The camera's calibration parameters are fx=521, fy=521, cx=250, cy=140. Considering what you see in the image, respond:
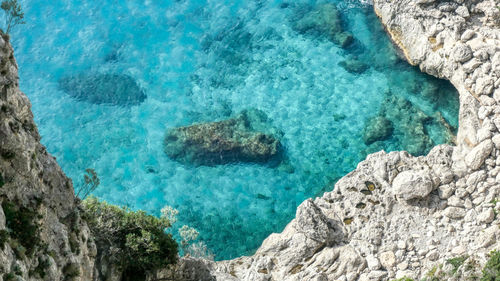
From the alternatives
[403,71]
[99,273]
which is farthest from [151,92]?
[99,273]

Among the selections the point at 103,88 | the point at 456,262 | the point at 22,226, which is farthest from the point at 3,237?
the point at 103,88

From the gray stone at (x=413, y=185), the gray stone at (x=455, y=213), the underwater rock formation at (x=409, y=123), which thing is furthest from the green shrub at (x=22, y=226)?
the underwater rock formation at (x=409, y=123)

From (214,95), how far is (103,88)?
825 cm

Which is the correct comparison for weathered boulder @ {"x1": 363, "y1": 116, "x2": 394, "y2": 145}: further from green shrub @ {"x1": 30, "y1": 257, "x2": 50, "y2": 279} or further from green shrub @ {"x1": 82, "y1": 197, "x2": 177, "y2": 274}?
green shrub @ {"x1": 30, "y1": 257, "x2": 50, "y2": 279}

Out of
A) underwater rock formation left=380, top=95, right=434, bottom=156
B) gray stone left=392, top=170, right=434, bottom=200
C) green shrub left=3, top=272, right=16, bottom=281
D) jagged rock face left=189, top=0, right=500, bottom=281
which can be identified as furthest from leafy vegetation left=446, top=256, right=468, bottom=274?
green shrub left=3, top=272, right=16, bottom=281

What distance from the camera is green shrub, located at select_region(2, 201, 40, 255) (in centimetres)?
1390

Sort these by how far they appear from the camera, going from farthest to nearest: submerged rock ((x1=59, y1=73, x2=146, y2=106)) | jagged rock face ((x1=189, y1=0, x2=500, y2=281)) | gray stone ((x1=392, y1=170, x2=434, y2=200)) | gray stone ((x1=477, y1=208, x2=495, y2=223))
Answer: submerged rock ((x1=59, y1=73, x2=146, y2=106)) → gray stone ((x1=392, y1=170, x2=434, y2=200)) → gray stone ((x1=477, y1=208, x2=495, y2=223)) → jagged rock face ((x1=189, y1=0, x2=500, y2=281))

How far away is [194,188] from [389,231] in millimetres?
12335

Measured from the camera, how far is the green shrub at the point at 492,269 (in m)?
20.6

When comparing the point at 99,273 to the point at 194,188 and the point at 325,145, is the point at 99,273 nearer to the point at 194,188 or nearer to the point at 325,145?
the point at 194,188

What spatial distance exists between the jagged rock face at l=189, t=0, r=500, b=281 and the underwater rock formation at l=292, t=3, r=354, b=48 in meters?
11.5

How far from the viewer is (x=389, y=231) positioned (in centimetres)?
2683

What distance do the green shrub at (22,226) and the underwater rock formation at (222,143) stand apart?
64.1 feet

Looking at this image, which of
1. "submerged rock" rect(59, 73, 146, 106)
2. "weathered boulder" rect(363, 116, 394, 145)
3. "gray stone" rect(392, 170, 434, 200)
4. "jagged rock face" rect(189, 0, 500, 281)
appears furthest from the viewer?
"submerged rock" rect(59, 73, 146, 106)
